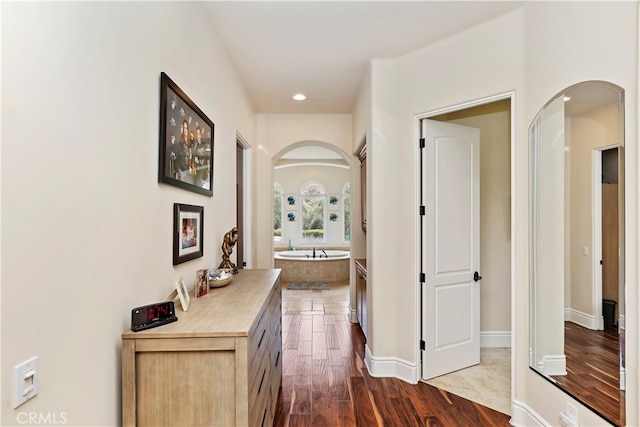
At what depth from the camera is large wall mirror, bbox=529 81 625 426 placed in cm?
164

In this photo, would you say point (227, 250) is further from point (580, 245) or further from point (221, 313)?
point (580, 245)

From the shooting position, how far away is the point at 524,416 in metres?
2.27

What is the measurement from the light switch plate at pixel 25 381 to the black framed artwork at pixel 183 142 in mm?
954

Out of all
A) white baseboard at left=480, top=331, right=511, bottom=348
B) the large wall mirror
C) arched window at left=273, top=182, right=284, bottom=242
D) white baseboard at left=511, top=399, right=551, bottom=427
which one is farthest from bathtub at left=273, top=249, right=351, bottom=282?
the large wall mirror

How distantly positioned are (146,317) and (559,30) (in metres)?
2.61

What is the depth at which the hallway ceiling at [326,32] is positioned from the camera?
7.56ft

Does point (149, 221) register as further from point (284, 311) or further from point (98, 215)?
point (284, 311)

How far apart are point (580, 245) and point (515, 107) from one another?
1.03 m

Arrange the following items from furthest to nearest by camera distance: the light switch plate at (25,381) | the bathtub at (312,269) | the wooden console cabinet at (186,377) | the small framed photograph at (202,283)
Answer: the bathtub at (312,269) < the small framed photograph at (202,283) < the wooden console cabinet at (186,377) < the light switch plate at (25,381)

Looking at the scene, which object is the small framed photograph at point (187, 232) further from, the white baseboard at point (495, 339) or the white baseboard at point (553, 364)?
the white baseboard at point (495, 339)

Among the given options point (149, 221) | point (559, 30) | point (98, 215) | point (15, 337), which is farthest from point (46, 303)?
point (559, 30)

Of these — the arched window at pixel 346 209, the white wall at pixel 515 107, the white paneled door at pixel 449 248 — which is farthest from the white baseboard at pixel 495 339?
the arched window at pixel 346 209

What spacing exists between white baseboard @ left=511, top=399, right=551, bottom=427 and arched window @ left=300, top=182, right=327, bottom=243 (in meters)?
7.78

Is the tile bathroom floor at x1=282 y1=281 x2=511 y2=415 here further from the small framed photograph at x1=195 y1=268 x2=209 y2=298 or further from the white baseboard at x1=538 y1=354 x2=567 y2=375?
the small framed photograph at x1=195 y1=268 x2=209 y2=298
